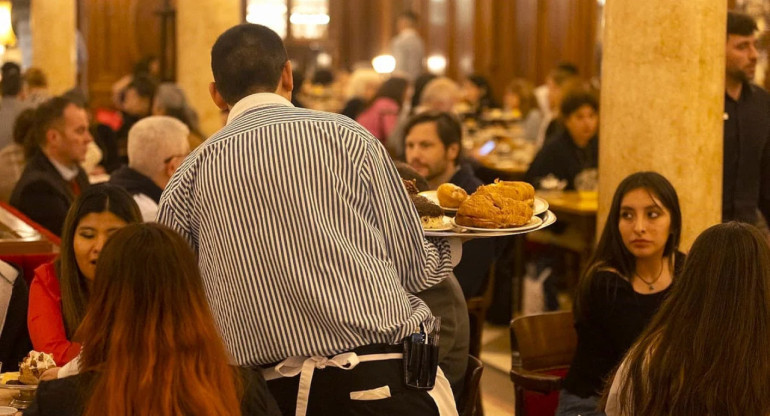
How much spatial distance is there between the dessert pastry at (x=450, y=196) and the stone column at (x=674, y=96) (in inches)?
53.0

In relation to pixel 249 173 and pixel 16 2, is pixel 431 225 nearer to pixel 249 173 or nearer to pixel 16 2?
pixel 249 173

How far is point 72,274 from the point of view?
145 inches

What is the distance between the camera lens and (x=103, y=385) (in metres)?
2.37

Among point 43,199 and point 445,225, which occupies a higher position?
point 445,225

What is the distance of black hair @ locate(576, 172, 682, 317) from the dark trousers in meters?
1.35

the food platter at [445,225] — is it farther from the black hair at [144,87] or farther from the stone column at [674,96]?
the black hair at [144,87]

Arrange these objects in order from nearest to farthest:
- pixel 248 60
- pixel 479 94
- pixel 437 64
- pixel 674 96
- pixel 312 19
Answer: pixel 248 60
pixel 674 96
pixel 479 94
pixel 437 64
pixel 312 19

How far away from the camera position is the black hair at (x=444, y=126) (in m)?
5.78

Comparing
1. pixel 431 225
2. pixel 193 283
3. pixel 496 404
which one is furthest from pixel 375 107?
pixel 193 283

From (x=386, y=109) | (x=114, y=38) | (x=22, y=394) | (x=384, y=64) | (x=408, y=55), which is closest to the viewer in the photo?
(x=22, y=394)

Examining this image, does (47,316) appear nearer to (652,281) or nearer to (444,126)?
(652,281)

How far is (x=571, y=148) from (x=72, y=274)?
15.8 feet

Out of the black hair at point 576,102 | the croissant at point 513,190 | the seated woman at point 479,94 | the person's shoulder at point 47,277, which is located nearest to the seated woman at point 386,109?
the black hair at point 576,102

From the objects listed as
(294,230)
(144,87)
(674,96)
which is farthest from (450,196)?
(144,87)
